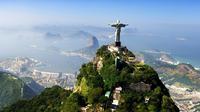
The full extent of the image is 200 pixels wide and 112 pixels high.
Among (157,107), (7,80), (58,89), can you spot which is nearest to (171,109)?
(157,107)

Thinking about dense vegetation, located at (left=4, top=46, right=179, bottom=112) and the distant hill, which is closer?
dense vegetation, located at (left=4, top=46, right=179, bottom=112)

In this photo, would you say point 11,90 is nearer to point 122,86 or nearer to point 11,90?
point 11,90

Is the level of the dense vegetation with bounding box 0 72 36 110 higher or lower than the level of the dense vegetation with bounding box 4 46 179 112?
lower

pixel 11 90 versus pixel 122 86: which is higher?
pixel 122 86

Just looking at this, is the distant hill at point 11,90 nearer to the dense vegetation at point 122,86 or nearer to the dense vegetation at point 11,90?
the dense vegetation at point 11,90

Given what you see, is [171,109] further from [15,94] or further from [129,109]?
[15,94]

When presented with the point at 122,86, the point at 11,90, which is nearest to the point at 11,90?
the point at 11,90

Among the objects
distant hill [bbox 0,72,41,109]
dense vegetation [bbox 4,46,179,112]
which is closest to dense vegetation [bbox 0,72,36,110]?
distant hill [bbox 0,72,41,109]

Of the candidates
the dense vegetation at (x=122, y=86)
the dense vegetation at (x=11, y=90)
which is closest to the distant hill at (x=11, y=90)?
the dense vegetation at (x=11, y=90)

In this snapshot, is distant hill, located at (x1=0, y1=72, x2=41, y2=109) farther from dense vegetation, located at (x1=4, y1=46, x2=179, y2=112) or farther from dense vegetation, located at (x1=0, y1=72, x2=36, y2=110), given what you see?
dense vegetation, located at (x1=4, y1=46, x2=179, y2=112)
